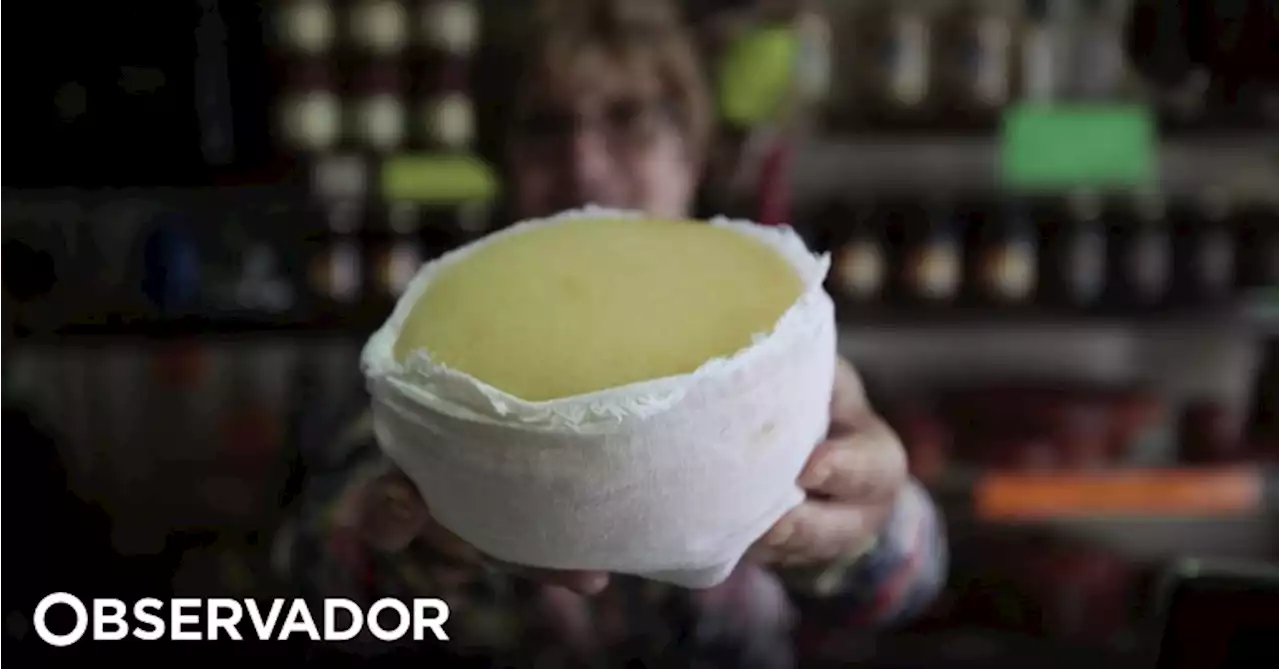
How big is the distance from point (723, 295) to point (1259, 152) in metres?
0.56

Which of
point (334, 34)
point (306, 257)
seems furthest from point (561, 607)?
point (334, 34)

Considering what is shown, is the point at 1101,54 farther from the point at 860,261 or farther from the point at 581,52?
the point at 581,52

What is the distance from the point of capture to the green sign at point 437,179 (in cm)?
82

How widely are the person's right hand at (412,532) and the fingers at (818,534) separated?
116 mm

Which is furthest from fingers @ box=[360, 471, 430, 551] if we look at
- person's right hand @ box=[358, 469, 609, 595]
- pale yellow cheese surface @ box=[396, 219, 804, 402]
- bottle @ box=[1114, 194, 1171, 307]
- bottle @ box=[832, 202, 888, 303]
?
bottle @ box=[1114, 194, 1171, 307]

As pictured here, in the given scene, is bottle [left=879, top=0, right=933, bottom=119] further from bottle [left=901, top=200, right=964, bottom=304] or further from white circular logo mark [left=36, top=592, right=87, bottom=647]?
white circular logo mark [left=36, top=592, right=87, bottom=647]

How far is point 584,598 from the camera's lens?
2.52 ft

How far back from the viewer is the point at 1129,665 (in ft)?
2.93

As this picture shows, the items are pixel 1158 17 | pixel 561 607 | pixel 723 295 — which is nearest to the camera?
pixel 723 295

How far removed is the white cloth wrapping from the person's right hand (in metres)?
0.01

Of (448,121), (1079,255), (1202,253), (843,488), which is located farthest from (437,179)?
(1202,253)

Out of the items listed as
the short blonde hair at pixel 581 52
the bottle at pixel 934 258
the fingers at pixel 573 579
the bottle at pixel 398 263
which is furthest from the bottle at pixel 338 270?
the bottle at pixel 934 258

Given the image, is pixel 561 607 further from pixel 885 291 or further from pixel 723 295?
pixel 885 291

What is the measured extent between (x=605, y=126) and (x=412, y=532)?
12.5 inches
